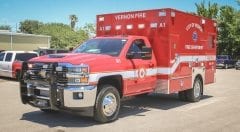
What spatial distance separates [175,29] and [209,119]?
3.00 m

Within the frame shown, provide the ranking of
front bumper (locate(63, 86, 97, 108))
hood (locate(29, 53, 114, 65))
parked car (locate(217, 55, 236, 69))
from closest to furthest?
1. front bumper (locate(63, 86, 97, 108))
2. hood (locate(29, 53, 114, 65))
3. parked car (locate(217, 55, 236, 69))

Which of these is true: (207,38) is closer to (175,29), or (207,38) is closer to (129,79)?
(175,29)

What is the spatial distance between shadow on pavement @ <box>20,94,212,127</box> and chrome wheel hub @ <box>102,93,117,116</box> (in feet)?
1.26

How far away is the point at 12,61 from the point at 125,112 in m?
11.3

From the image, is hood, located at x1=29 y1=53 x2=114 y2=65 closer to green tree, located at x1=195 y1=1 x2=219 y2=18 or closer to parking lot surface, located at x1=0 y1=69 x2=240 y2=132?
parking lot surface, located at x1=0 y1=69 x2=240 y2=132

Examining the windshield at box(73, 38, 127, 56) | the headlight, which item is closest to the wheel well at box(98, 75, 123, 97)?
the windshield at box(73, 38, 127, 56)

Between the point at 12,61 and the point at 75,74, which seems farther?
the point at 12,61

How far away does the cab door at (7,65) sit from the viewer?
2031cm

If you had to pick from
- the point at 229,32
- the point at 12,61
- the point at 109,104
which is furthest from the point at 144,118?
the point at 229,32

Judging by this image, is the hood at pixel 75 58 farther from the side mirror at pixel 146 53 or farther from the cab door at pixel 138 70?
the side mirror at pixel 146 53

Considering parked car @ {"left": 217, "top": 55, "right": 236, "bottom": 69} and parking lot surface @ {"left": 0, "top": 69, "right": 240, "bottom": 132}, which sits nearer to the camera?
parking lot surface @ {"left": 0, "top": 69, "right": 240, "bottom": 132}

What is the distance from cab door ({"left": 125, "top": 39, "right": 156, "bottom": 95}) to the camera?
387 inches

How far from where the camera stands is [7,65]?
67.1 ft

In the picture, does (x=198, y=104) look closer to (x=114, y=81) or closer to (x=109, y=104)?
(x=114, y=81)
